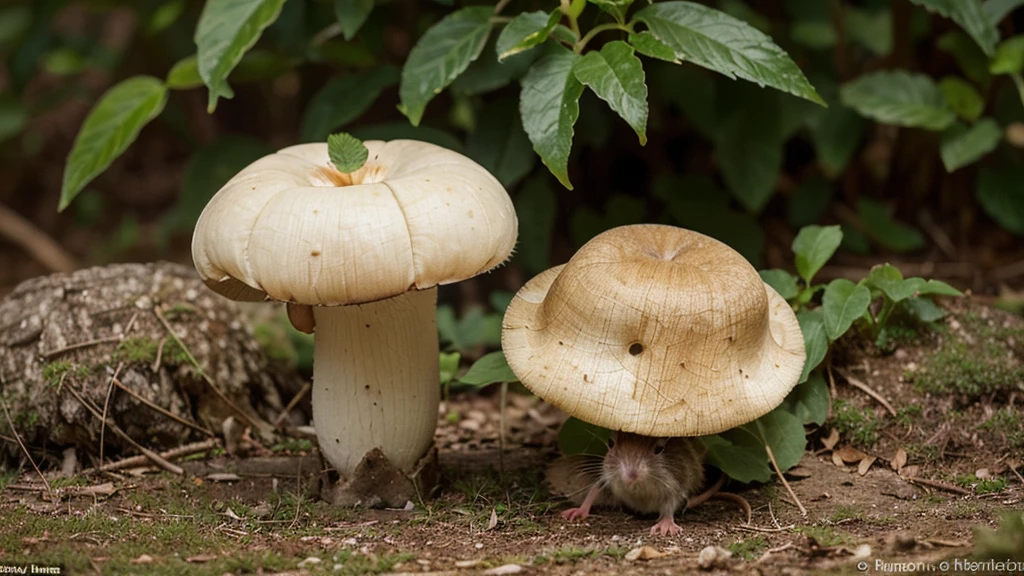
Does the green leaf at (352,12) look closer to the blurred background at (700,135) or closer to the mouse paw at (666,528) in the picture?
the blurred background at (700,135)

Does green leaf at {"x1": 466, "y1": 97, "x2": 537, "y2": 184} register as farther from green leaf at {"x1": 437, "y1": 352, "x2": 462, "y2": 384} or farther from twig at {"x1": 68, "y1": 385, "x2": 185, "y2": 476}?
twig at {"x1": 68, "y1": 385, "x2": 185, "y2": 476}

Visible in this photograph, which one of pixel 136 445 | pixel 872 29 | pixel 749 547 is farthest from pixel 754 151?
pixel 136 445

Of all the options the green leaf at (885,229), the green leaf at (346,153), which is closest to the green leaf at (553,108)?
the green leaf at (346,153)

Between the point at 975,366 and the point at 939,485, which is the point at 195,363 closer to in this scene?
the point at 939,485

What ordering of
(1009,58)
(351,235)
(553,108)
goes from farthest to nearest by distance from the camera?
(1009,58), (553,108), (351,235)

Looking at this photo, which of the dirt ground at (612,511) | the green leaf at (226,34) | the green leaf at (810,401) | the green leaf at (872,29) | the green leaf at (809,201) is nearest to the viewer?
the dirt ground at (612,511)

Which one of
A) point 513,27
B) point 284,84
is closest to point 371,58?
point 513,27
